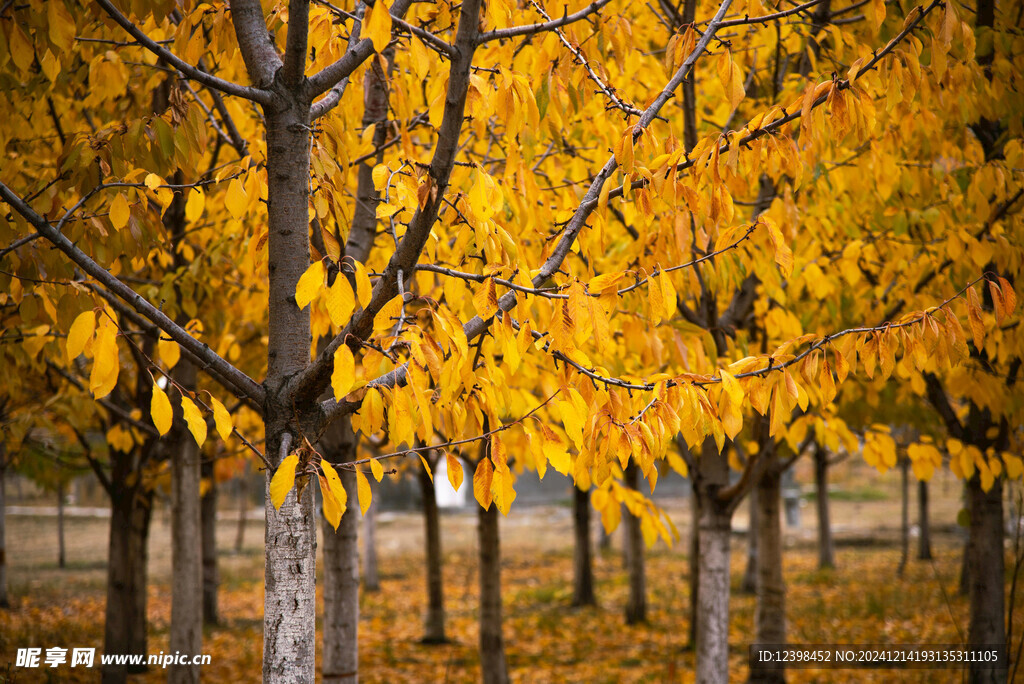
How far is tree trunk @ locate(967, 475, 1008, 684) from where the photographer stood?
15.7 ft

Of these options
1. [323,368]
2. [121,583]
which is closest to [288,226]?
[323,368]

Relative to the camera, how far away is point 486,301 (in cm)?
192

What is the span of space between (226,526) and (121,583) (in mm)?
23904

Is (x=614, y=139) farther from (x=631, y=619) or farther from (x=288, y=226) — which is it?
(x=631, y=619)

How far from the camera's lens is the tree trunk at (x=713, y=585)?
4.58 metres

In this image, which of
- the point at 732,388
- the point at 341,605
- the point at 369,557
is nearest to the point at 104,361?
the point at 732,388

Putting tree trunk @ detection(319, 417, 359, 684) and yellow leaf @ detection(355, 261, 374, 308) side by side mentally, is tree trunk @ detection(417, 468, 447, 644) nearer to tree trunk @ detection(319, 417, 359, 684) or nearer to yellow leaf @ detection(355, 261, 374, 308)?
tree trunk @ detection(319, 417, 359, 684)

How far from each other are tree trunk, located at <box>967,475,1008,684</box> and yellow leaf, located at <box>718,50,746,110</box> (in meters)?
4.05

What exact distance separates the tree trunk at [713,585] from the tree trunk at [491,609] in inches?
122

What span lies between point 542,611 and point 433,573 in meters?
3.12

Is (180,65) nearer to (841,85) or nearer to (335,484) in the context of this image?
(335,484)

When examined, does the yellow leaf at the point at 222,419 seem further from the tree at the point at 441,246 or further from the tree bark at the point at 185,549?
the tree bark at the point at 185,549

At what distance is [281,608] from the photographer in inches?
84.6

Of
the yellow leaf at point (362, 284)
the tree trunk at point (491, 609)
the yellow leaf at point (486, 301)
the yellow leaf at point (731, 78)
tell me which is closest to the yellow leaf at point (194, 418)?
the yellow leaf at point (362, 284)
